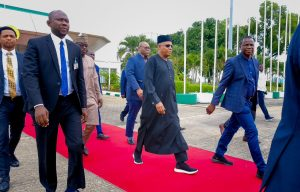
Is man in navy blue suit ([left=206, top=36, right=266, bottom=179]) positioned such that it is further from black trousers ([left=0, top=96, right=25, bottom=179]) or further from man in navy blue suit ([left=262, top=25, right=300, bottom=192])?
man in navy blue suit ([left=262, top=25, right=300, bottom=192])

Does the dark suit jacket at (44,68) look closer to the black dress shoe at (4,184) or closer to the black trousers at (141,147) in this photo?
the black dress shoe at (4,184)

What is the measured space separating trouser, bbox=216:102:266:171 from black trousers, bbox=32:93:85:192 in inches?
83.4

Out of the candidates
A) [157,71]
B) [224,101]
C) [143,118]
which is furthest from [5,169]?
[224,101]

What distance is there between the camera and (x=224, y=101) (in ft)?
14.5

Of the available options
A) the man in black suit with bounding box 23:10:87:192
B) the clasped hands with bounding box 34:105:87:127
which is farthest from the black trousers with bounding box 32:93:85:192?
the clasped hands with bounding box 34:105:87:127

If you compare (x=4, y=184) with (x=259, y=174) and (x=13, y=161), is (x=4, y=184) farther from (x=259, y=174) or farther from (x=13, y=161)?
(x=259, y=174)

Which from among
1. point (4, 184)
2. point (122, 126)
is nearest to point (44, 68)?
point (4, 184)

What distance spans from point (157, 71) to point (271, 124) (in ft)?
17.3

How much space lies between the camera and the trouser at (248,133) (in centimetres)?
391

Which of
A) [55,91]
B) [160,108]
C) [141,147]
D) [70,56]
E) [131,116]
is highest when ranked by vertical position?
[70,56]

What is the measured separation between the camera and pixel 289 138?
128 centimetres

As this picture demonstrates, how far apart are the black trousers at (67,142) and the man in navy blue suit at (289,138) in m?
2.24

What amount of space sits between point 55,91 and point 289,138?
2.30m

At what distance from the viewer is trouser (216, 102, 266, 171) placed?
3.91m
